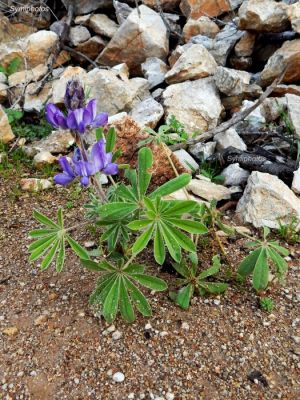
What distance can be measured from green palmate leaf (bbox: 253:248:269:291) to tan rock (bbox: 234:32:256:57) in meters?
2.35

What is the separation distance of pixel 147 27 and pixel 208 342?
296cm

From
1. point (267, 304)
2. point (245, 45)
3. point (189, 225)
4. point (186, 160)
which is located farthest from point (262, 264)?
point (245, 45)

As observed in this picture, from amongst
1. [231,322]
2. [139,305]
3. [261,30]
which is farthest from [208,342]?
[261,30]

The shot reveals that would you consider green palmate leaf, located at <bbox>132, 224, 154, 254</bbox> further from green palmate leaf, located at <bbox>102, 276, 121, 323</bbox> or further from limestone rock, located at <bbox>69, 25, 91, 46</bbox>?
limestone rock, located at <bbox>69, 25, 91, 46</bbox>

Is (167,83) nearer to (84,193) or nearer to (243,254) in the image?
(84,193)

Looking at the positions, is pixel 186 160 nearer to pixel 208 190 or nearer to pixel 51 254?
pixel 208 190

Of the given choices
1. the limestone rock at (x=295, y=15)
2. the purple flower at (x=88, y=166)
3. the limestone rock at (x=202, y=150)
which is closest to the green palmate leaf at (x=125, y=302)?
the purple flower at (x=88, y=166)

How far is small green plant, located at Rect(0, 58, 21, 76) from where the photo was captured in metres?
4.09

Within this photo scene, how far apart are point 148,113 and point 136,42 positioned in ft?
3.87

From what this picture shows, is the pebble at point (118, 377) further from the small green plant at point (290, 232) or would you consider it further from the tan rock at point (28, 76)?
the tan rock at point (28, 76)

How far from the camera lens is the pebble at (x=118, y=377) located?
168cm

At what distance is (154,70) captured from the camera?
3771 millimetres

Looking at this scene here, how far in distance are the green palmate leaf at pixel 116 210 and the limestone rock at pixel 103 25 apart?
3072mm

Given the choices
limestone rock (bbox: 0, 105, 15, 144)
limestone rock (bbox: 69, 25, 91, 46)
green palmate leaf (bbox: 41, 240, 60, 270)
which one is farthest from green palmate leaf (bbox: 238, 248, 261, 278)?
limestone rock (bbox: 69, 25, 91, 46)
